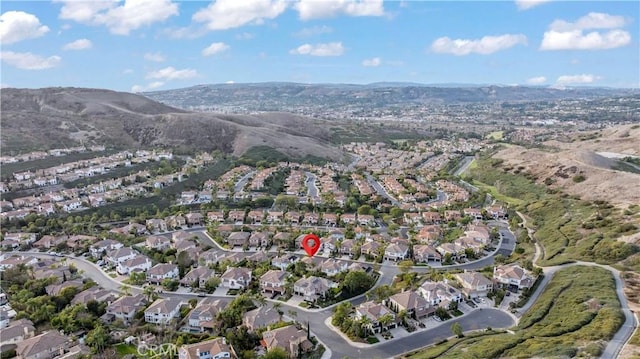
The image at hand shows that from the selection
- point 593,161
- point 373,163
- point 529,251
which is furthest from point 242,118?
point 529,251

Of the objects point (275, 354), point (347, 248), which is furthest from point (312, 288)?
point (347, 248)

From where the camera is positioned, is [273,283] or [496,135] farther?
[496,135]

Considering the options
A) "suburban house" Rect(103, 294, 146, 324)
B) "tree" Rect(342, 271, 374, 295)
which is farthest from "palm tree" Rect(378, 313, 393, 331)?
"suburban house" Rect(103, 294, 146, 324)

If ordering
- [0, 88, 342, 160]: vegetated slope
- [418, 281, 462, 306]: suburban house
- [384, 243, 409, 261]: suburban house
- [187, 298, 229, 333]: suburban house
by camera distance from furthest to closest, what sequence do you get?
1. [0, 88, 342, 160]: vegetated slope
2. [384, 243, 409, 261]: suburban house
3. [418, 281, 462, 306]: suburban house
4. [187, 298, 229, 333]: suburban house

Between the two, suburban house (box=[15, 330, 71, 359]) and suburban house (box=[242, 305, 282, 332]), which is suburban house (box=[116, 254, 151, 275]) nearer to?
suburban house (box=[15, 330, 71, 359])

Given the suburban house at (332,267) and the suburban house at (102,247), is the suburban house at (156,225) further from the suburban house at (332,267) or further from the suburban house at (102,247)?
the suburban house at (332,267)

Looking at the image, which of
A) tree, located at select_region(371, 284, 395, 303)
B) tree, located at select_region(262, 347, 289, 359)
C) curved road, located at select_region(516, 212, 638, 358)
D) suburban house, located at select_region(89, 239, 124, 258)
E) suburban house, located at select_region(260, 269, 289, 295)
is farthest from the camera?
suburban house, located at select_region(89, 239, 124, 258)

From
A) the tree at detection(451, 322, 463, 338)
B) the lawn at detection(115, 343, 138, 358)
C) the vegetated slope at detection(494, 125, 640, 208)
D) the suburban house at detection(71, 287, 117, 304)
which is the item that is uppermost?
the vegetated slope at detection(494, 125, 640, 208)

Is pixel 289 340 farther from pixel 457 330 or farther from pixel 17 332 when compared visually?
pixel 17 332
